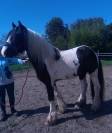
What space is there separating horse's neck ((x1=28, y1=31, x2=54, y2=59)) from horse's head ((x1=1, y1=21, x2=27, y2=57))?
0.15 metres

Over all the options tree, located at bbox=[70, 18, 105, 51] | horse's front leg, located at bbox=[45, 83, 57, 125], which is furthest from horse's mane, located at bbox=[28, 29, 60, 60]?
tree, located at bbox=[70, 18, 105, 51]

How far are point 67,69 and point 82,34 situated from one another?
30.8 metres

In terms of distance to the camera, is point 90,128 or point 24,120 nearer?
point 90,128

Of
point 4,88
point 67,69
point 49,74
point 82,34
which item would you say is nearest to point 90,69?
point 67,69

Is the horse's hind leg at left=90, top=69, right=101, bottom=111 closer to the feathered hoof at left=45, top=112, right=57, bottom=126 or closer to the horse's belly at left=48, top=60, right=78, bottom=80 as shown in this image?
the horse's belly at left=48, top=60, right=78, bottom=80

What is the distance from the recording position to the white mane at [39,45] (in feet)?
16.3

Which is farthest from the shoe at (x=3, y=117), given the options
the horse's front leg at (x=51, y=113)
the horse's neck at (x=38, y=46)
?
the horse's neck at (x=38, y=46)

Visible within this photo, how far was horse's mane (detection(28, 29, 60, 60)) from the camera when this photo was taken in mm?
4984

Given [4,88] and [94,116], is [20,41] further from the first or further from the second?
[94,116]

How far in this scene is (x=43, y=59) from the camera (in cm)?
509

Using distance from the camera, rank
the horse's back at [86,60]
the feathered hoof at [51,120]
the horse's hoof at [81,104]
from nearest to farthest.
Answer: the feathered hoof at [51,120], the horse's back at [86,60], the horse's hoof at [81,104]

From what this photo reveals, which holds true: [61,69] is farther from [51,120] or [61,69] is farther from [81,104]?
[81,104]

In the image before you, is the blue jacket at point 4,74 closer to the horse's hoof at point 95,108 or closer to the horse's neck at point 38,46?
the horse's neck at point 38,46

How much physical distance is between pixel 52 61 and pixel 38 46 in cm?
42
